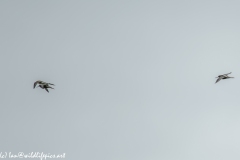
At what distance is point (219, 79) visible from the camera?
7062cm

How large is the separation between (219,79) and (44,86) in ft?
84.4

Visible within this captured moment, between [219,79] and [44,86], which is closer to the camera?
[44,86]

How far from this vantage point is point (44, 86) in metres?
64.8
